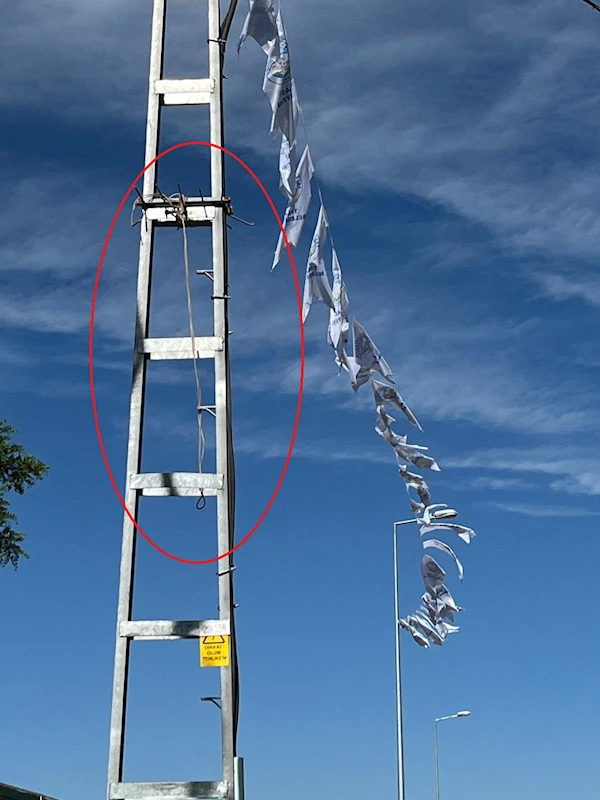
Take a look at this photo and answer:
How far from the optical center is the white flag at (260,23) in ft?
38.8

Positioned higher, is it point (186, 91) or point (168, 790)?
point (186, 91)

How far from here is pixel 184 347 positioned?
428 inches

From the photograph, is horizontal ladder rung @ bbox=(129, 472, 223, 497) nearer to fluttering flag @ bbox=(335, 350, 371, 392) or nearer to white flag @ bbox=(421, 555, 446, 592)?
fluttering flag @ bbox=(335, 350, 371, 392)

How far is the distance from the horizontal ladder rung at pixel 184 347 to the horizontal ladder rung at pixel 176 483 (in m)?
1.05

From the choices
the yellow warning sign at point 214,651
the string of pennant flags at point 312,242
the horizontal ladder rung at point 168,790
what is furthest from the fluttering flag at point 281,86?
the horizontal ladder rung at point 168,790

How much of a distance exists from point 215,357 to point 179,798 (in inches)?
145

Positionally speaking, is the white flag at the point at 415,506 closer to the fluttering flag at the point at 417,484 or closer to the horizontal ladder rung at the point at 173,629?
the fluttering flag at the point at 417,484

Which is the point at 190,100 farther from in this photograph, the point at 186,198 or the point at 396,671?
the point at 396,671

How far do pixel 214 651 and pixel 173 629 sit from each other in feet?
1.26

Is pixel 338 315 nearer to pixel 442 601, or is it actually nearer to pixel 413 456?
pixel 413 456

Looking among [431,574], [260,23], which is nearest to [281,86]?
[260,23]

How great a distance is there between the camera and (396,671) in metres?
30.3

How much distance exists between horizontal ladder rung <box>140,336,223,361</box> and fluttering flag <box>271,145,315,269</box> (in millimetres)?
1560

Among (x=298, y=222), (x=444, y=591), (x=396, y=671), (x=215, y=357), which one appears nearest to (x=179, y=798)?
(x=215, y=357)
